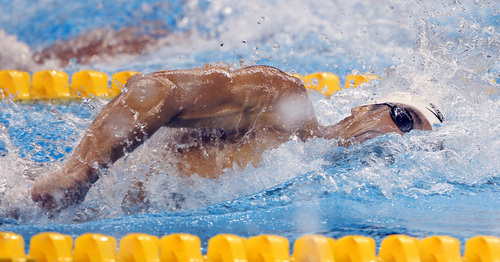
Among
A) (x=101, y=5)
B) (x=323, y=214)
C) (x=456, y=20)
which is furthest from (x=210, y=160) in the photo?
(x=456, y=20)

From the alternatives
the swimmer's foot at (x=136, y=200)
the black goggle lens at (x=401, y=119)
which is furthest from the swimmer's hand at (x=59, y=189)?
the black goggle lens at (x=401, y=119)

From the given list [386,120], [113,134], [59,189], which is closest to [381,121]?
[386,120]

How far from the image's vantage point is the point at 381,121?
6.75 ft

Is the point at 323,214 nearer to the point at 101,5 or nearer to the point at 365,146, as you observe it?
the point at 365,146

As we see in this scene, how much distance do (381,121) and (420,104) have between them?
377mm

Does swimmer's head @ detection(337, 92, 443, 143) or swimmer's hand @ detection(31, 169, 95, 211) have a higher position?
swimmer's head @ detection(337, 92, 443, 143)

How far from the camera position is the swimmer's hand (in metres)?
1.15

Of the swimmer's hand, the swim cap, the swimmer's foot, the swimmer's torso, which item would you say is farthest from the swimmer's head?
the swimmer's hand

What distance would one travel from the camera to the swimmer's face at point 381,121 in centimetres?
→ 200

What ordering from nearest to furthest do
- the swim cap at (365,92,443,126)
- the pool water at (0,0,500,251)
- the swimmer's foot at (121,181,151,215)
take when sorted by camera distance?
1. the pool water at (0,0,500,251)
2. the swimmer's foot at (121,181,151,215)
3. the swim cap at (365,92,443,126)

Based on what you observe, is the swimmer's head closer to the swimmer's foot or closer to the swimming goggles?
the swimming goggles

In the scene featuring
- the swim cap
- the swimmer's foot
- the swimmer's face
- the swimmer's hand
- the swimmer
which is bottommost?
the swimmer's hand

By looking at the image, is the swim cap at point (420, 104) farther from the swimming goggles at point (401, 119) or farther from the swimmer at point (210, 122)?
the swimming goggles at point (401, 119)

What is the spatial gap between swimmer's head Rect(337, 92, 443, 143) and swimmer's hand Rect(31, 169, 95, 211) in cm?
117
